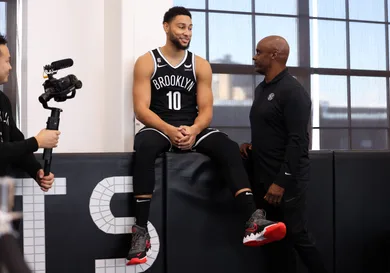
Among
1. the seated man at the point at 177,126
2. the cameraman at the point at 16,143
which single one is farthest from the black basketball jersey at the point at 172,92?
the cameraman at the point at 16,143

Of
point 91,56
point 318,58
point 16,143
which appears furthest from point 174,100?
point 318,58

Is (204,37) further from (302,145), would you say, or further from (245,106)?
(302,145)

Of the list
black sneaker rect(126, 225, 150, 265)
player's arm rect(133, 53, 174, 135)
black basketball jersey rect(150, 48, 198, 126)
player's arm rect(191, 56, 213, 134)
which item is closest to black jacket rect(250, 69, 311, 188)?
player's arm rect(191, 56, 213, 134)

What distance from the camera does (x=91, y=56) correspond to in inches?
171

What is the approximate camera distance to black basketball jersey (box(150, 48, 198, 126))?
3301 millimetres

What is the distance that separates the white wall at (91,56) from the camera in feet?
13.2

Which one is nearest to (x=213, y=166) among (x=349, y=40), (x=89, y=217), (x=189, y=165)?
(x=189, y=165)

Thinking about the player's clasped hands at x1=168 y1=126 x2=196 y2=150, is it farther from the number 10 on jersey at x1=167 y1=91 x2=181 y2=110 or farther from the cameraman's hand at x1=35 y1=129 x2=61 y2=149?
the cameraman's hand at x1=35 y1=129 x2=61 y2=149

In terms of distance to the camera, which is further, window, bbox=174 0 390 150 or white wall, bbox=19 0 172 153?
window, bbox=174 0 390 150

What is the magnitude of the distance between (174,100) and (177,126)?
0.54ft

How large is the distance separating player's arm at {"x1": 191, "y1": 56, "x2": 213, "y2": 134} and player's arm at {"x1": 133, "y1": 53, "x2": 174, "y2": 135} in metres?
0.22

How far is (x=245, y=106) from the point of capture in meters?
5.15

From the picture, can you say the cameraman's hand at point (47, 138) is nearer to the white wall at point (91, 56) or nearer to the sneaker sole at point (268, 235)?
the sneaker sole at point (268, 235)

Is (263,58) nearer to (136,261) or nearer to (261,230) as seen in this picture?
(261,230)
